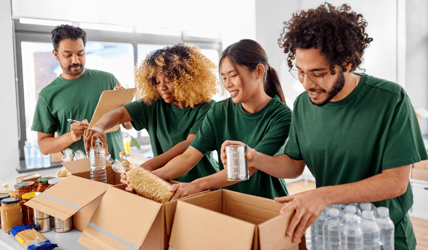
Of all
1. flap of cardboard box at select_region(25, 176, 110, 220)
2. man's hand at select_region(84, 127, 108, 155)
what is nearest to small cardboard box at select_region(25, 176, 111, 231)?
flap of cardboard box at select_region(25, 176, 110, 220)

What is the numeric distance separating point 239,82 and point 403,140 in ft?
2.40

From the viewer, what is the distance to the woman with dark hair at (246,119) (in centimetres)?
158

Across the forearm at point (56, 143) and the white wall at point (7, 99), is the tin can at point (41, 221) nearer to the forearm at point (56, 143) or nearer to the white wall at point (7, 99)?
the forearm at point (56, 143)

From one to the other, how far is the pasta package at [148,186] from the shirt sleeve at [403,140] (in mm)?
777

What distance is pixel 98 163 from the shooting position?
6.11 feet

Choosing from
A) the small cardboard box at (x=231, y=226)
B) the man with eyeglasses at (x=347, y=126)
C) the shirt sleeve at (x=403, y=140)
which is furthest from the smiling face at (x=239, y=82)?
the shirt sleeve at (x=403, y=140)

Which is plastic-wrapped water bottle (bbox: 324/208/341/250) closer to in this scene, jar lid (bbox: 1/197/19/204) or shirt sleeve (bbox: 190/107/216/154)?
shirt sleeve (bbox: 190/107/216/154)

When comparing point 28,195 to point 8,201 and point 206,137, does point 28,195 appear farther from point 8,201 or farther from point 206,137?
point 206,137

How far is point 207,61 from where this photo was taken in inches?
82.3

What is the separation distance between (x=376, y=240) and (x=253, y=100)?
848 mm

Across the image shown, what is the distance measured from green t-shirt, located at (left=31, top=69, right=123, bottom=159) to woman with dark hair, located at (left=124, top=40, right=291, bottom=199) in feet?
3.92

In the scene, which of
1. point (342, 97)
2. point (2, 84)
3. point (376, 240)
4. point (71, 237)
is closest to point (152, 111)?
point (71, 237)

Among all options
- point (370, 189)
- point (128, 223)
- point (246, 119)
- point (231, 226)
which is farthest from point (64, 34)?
point (370, 189)

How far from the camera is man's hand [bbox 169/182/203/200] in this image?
1372 mm
